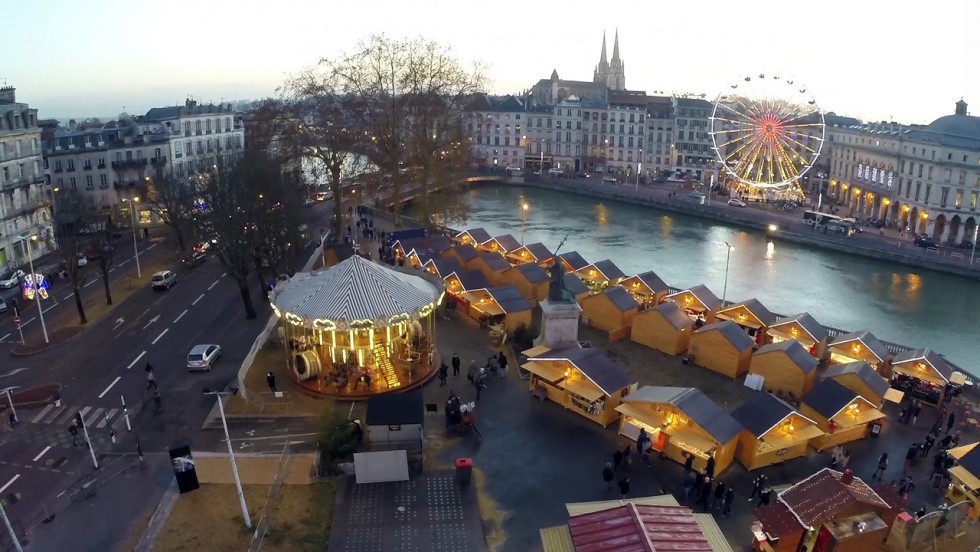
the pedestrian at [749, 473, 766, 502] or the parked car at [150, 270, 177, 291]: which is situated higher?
the parked car at [150, 270, 177, 291]

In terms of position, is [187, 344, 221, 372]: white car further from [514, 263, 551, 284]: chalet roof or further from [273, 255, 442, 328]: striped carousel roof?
[514, 263, 551, 284]: chalet roof

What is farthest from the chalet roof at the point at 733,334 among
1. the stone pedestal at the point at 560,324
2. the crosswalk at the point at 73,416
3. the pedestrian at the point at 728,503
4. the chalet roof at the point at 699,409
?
the crosswalk at the point at 73,416

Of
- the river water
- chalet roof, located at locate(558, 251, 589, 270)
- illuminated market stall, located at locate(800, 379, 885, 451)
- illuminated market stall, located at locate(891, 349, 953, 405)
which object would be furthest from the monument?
the river water

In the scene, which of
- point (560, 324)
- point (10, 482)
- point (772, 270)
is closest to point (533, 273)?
point (560, 324)

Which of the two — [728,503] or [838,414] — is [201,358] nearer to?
[728,503]

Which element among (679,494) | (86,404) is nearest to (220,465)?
(86,404)

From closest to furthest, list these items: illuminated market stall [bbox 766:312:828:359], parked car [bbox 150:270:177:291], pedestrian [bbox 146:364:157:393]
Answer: pedestrian [bbox 146:364:157:393] → illuminated market stall [bbox 766:312:828:359] → parked car [bbox 150:270:177:291]
